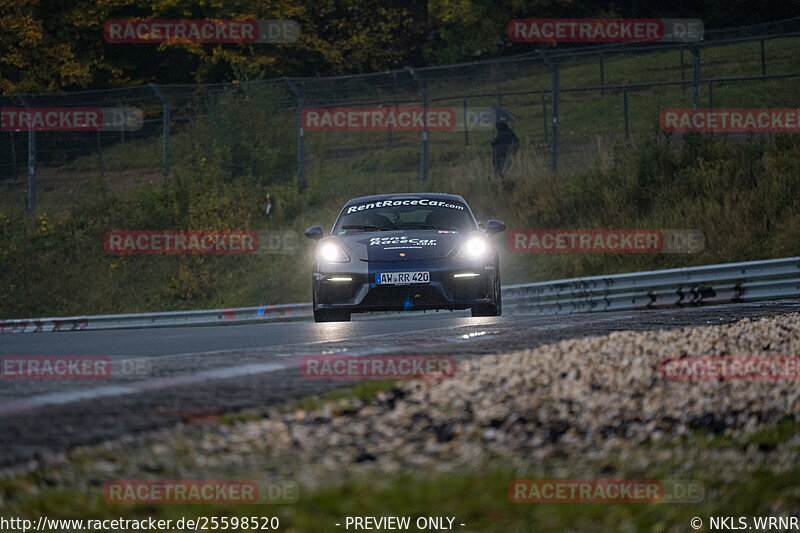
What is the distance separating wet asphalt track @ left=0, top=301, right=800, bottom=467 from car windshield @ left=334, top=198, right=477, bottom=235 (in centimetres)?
125

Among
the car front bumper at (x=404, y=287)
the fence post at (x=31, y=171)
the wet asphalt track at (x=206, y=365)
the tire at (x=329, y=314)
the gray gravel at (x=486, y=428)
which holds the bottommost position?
the gray gravel at (x=486, y=428)

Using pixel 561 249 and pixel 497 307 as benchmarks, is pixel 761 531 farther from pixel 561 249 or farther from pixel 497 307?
pixel 561 249

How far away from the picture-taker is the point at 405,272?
12180 millimetres

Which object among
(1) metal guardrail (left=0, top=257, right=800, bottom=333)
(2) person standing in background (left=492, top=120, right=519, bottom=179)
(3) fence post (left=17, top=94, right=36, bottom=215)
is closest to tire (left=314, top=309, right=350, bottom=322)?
(1) metal guardrail (left=0, top=257, right=800, bottom=333)

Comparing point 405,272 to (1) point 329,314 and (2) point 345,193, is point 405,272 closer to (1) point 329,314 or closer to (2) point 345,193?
(1) point 329,314

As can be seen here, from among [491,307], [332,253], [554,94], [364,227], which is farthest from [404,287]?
[554,94]

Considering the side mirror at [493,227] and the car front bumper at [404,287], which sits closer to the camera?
the car front bumper at [404,287]

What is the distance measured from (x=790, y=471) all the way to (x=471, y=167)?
21881 mm

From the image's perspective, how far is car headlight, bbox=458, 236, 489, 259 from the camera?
12.5m

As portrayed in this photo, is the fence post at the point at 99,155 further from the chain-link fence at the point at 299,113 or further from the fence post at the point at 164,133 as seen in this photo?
the fence post at the point at 164,133

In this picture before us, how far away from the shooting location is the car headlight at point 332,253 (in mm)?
Answer: 12447

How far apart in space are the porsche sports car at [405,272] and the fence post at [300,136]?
12.9 metres

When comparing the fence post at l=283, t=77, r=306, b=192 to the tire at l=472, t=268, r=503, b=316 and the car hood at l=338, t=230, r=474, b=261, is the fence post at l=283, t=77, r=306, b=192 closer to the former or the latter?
the car hood at l=338, t=230, r=474, b=261

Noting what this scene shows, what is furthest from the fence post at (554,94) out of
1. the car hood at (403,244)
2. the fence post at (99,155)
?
the fence post at (99,155)
